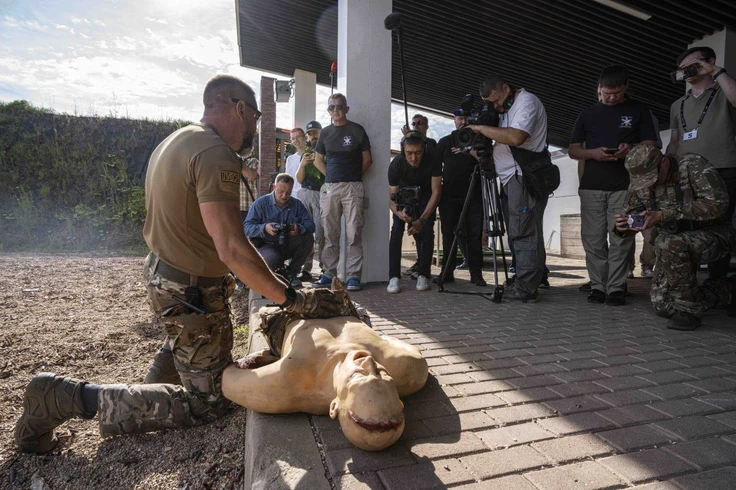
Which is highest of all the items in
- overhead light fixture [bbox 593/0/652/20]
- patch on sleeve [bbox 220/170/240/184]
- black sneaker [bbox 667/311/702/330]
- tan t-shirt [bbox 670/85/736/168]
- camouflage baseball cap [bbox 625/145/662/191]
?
overhead light fixture [bbox 593/0/652/20]

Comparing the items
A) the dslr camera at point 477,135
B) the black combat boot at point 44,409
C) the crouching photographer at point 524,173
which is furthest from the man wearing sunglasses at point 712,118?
the black combat boot at point 44,409

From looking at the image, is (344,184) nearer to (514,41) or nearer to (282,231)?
(282,231)

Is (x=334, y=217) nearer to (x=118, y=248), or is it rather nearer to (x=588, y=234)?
(x=588, y=234)

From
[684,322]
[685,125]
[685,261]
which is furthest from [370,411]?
[685,125]

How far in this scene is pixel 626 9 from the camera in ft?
21.7

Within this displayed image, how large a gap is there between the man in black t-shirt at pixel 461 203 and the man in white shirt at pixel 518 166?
0.87 metres

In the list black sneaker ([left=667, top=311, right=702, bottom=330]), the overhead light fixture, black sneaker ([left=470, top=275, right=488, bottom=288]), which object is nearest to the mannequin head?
black sneaker ([left=667, top=311, right=702, bottom=330])

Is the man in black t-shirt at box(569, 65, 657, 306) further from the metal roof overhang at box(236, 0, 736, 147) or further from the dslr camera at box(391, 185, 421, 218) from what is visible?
the metal roof overhang at box(236, 0, 736, 147)

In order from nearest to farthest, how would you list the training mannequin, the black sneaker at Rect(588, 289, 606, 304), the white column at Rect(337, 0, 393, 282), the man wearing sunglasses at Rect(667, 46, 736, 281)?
the training mannequin → the man wearing sunglasses at Rect(667, 46, 736, 281) → the black sneaker at Rect(588, 289, 606, 304) → the white column at Rect(337, 0, 393, 282)

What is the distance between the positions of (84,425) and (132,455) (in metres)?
0.58

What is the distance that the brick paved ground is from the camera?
1.49 m

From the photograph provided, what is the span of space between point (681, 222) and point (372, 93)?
3676 millimetres

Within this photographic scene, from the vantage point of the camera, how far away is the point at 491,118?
4.43m

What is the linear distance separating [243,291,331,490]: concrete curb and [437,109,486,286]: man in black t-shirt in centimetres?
376
